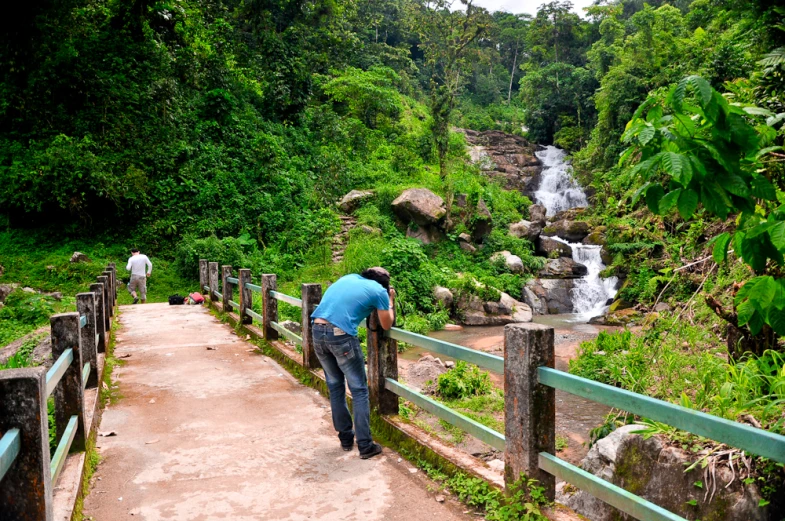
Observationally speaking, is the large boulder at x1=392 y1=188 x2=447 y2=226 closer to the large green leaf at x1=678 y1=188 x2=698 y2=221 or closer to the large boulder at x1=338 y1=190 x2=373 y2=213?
the large boulder at x1=338 y1=190 x2=373 y2=213

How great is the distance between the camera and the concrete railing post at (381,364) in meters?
5.50

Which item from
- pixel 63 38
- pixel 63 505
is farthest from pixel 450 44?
pixel 63 505

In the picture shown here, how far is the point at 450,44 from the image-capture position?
1081 inches

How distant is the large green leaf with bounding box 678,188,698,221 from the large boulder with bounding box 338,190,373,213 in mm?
23076

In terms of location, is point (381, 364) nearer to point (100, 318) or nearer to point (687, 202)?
point (687, 202)

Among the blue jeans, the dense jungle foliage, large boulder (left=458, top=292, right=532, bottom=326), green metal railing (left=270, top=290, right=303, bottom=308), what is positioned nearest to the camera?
the blue jeans

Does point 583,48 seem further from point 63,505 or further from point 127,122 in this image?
point 63,505

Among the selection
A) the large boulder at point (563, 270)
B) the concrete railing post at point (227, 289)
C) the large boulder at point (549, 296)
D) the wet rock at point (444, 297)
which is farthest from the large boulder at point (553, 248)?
the concrete railing post at point (227, 289)

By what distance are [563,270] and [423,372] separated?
14.6 meters

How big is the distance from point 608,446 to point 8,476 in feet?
14.7

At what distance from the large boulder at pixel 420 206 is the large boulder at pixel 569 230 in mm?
6532

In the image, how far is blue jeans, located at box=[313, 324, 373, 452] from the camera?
499cm

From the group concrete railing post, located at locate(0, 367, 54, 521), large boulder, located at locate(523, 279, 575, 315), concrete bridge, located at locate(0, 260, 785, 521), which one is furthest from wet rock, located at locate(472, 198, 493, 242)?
concrete railing post, located at locate(0, 367, 54, 521)

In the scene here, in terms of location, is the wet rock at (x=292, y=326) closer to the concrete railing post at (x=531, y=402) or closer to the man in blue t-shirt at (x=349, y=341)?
the man in blue t-shirt at (x=349, y=341)
